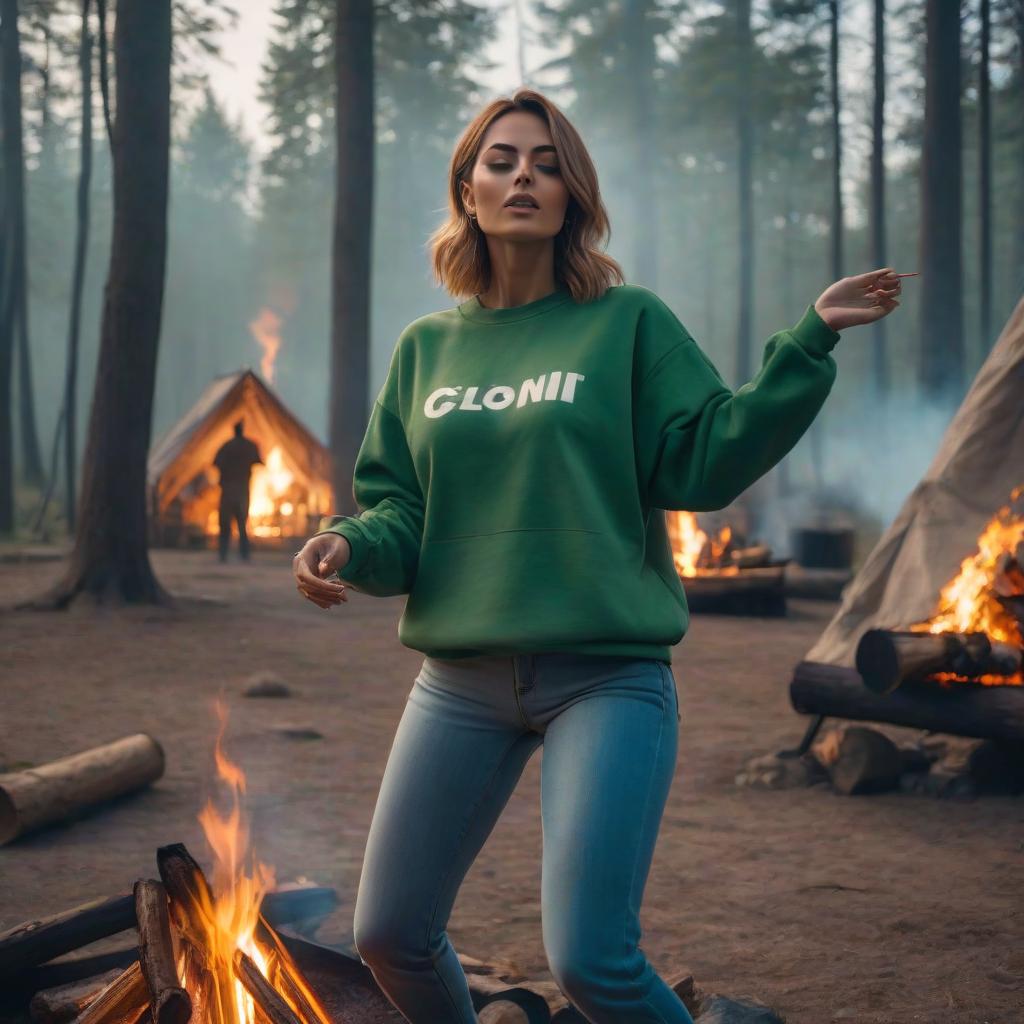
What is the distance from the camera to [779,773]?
285 inches

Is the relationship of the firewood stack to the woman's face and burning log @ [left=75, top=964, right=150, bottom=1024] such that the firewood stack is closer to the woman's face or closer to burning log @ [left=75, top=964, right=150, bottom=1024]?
the woman's face

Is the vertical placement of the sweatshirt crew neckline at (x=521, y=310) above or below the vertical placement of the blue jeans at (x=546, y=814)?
above

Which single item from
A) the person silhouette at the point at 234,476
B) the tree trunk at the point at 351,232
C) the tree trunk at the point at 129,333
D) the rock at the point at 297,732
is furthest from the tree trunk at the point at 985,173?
the rock at the point at 297,732

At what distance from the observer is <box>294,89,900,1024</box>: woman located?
2.49 m

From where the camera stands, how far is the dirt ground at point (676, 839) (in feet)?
14.6

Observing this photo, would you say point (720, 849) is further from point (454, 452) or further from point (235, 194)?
point (235, 194)

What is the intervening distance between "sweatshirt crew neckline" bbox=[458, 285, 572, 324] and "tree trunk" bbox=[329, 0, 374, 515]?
53.2ft

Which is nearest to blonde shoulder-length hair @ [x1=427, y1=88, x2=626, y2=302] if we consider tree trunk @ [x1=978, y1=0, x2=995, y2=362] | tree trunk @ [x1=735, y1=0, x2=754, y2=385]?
tree trunk @ [x1=978, y1=0, x2=995, y2=362]

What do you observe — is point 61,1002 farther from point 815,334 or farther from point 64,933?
point 815,334

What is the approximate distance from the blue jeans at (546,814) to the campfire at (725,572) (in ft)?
39.8

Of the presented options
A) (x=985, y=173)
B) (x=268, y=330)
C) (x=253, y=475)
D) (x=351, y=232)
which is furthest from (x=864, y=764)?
(x=268, y=330)

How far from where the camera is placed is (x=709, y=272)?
52.6 m

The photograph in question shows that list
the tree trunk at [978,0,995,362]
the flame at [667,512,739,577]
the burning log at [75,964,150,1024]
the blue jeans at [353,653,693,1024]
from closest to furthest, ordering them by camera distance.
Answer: the blue jeans at [353,653,693,1024] → the burning log at [75,964,150,1024] → the flame at [667,512,739,577] → the tree trunk at [978,0,995,362]

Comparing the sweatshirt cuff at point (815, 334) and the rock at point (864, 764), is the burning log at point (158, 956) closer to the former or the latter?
the sweatshirt cuff at point (815, 334)
